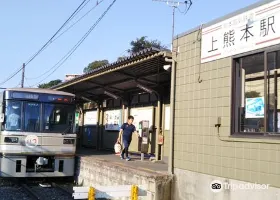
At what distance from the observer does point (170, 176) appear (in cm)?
930

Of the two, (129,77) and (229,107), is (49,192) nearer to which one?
(129,77)

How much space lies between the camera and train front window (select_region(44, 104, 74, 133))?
13.7 m

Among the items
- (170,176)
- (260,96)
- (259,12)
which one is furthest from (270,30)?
(170,176)

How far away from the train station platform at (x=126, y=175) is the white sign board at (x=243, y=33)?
9.43ft

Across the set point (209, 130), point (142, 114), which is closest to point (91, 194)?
point (209, 130)

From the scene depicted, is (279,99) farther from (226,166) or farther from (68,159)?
(68,159)

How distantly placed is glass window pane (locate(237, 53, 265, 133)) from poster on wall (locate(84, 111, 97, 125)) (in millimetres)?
14446

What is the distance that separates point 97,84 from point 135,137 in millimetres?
2701

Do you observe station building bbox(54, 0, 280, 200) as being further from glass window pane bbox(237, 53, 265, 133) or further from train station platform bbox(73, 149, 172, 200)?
train station platform bbox(73, 149, 172, 200)

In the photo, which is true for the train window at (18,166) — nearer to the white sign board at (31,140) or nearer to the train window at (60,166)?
the white sign board at (31,140)

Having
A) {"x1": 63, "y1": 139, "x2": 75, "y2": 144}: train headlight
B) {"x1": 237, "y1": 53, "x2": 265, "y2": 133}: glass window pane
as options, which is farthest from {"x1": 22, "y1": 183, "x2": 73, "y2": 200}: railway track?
{"x1": 237, "y1": 53, "x2": 265, "y2": 133}: glass window pane

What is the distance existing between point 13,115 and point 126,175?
16.3 feet

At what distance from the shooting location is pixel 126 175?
33.9ft

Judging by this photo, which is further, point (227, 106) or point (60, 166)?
point (60, 166)
